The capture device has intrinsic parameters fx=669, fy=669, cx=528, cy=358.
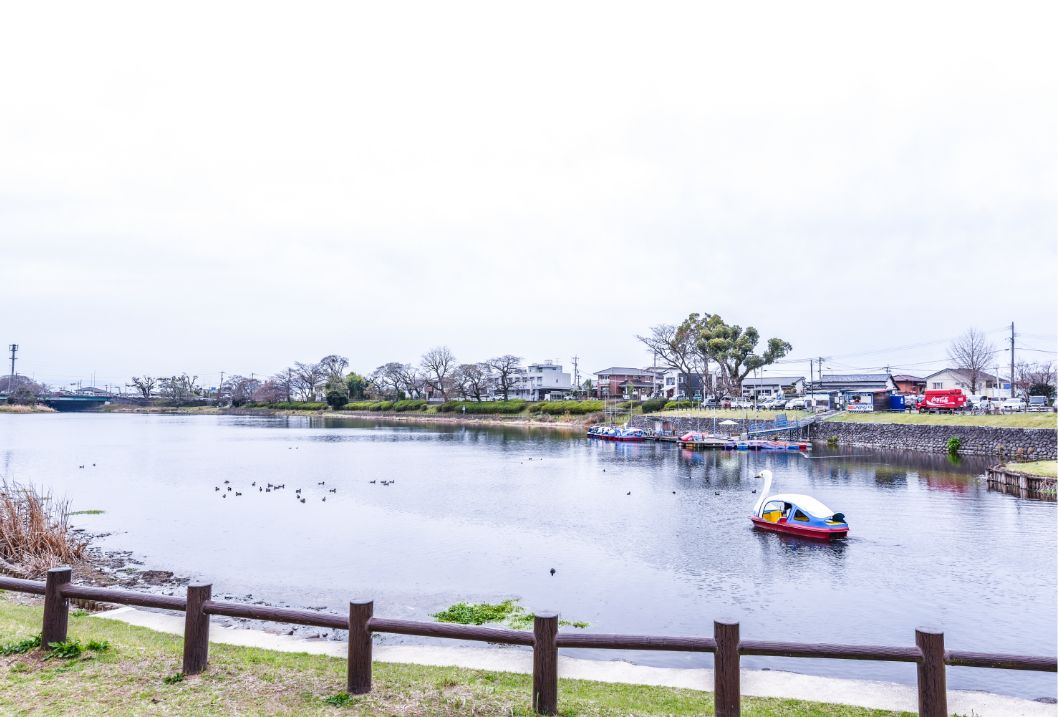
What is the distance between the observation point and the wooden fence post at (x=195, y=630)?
22.5 ft

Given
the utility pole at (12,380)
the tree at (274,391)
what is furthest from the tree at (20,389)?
the tree at (274,391)

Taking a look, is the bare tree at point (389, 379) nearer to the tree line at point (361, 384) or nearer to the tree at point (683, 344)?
the tree line at point (361, 384)

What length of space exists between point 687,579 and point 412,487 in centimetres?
1908

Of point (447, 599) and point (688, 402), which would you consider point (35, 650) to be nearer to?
point (447, 599)

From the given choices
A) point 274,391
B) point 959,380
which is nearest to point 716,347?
point 959,380

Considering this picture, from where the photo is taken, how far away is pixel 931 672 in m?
5.52

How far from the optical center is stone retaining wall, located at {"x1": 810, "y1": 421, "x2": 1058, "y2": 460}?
1582 inches

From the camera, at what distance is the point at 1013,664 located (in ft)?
18.0

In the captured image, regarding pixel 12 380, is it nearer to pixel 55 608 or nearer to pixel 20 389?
pixel 20 389

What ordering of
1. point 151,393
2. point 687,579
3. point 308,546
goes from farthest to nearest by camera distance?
1. point 151,393
2. point 308,546
3. point 687,579

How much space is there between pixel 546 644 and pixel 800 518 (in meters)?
17.7

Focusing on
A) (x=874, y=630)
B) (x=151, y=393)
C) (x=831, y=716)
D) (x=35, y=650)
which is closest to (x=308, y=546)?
(x=35, y=650)

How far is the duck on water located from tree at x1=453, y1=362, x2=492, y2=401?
9603 cm

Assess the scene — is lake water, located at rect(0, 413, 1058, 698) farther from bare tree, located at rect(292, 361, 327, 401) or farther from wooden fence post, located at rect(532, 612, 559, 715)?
bare tree, located at rect(292, 361, 327, 401)
